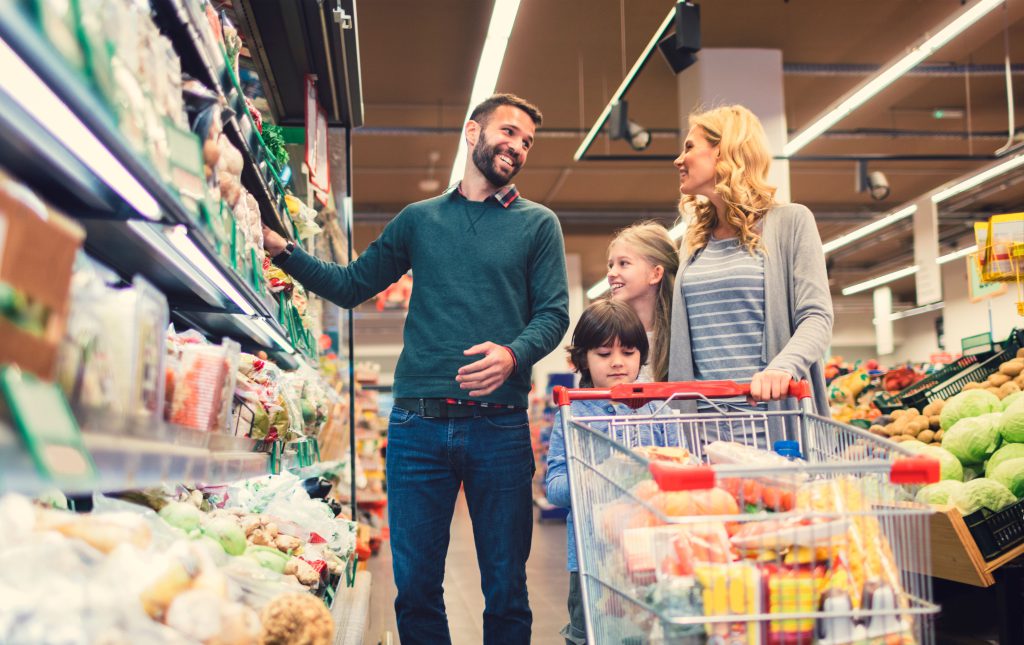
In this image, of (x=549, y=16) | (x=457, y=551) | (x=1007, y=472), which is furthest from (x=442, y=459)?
(x=549, y=16)

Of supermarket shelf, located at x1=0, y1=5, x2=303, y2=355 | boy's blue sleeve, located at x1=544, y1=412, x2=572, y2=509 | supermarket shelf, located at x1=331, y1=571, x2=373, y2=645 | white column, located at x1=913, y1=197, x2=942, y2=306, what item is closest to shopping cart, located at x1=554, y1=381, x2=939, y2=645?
boy's blue sleeve, located at x1=544, y1=412, x2=572, y2=509

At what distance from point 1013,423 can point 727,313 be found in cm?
229

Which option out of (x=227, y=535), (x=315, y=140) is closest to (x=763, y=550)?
(x=227, y=535)

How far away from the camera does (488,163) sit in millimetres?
2561

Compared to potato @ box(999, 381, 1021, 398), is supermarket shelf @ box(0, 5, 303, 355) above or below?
above

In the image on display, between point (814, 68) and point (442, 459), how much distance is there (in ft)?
26.9

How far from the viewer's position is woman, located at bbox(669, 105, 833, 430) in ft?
7.48

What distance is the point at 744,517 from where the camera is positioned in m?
1.31

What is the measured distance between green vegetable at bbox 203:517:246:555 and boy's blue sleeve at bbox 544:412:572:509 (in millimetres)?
665

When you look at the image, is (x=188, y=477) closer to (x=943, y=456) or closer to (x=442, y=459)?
(x=442, y=459)

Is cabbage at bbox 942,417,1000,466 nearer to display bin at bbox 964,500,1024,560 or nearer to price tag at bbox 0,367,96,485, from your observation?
display bin at bbox 964,500,1024,560

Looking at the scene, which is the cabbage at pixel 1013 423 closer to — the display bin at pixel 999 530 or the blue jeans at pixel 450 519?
the display bin at pixel 999 530

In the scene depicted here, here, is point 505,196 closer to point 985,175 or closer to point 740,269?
point 740,269

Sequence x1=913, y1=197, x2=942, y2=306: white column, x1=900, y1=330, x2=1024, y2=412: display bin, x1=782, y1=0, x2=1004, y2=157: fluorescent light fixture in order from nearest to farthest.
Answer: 1. x1=900, y1=330, x2=1024, y2=412: display bin
2. x1=782, y1=0, x2=1004, y2=157: fluorescent light fixture
3. x1=913, y1=197, x2=942, y2=306: white column
